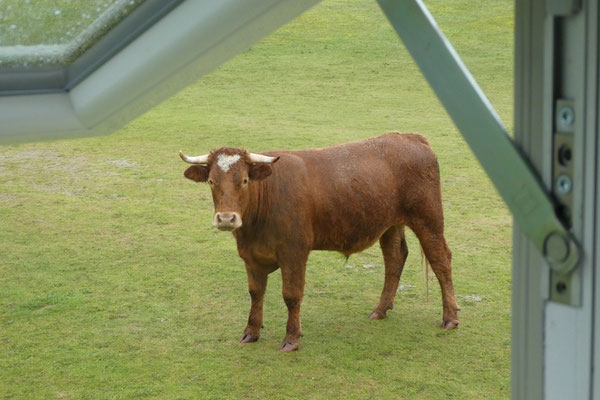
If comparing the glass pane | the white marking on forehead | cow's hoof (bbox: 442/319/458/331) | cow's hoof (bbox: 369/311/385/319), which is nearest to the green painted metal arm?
the glass pane

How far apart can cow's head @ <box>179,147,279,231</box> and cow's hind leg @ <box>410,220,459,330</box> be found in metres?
1.04

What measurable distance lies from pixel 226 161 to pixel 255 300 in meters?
0.85

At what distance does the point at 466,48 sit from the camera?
1337 cm

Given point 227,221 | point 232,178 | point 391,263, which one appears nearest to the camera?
point 227,221

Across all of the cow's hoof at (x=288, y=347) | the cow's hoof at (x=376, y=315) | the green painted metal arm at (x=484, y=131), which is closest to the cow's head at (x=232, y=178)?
the cow's hoof at (x=288, y=347)

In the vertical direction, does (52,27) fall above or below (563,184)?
above

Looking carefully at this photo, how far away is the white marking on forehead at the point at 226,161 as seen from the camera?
13.8 ft

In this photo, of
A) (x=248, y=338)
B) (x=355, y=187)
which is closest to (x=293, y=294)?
(x=248, y=338)

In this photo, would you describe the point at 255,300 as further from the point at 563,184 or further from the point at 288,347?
the point at 563,184

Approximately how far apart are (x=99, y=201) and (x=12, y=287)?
1.91 metres

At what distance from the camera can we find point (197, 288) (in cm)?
554

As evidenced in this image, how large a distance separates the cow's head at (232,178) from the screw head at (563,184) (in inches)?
124

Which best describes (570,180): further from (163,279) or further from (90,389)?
(163,279)

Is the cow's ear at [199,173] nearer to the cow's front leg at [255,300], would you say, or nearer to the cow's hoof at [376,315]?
the cow's front leg at [255,300]
